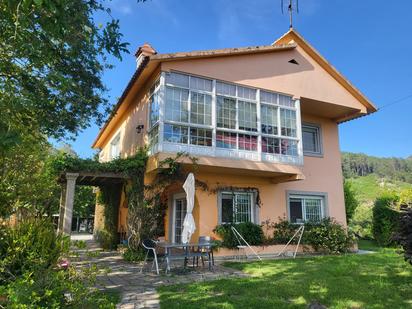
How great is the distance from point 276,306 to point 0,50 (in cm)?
867

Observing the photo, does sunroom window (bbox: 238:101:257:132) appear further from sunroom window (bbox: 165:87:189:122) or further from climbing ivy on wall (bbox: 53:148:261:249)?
climbing ivy on wall (bbox: 53:148:261:249)

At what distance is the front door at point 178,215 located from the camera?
13906mm

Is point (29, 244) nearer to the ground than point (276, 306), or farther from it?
farther from it

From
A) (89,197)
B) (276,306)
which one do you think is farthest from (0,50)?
(89,197)

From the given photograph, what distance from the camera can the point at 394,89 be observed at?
18875mm

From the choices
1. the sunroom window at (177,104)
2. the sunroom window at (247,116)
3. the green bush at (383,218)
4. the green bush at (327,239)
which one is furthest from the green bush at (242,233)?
the green bush at (383,218)

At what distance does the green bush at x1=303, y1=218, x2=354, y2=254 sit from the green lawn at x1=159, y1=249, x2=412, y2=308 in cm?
383

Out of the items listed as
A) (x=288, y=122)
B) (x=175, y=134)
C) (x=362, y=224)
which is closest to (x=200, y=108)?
(x=175, y=134)

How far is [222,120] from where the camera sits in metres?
12.6

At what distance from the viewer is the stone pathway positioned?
21.0ft

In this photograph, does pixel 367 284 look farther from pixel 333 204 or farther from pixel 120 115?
pixel 120 115

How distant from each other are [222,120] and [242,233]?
4.39 metres

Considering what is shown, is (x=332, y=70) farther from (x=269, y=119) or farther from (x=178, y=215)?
(x=178, y=215)

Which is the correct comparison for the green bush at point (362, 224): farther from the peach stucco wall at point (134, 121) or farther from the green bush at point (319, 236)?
the peach stucco wall at point (134, 121)
